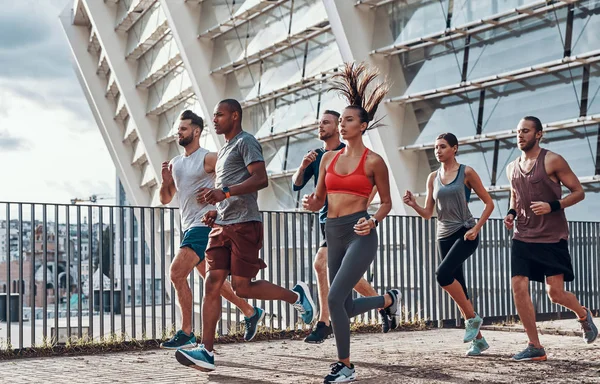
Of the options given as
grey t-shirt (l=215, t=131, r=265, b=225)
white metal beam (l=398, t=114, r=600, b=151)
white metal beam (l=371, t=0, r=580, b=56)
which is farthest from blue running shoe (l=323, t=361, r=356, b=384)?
white metal beam (l=371, t=0, r=580, b=56)

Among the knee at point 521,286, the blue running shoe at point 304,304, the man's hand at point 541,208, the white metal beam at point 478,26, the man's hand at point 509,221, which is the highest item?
the white metal beam at point 478,26

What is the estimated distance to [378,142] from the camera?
85.8ft

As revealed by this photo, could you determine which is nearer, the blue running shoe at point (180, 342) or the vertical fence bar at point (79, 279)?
the blue running shoe at point (180, 342)

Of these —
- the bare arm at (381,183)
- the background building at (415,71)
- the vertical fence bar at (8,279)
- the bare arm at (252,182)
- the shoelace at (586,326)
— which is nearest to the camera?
the bare arm at (381,183)

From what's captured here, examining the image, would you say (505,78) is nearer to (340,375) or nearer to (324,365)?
(324,365)

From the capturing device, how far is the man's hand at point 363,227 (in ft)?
18.3

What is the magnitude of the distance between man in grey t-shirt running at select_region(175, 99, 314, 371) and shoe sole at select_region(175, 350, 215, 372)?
19cm

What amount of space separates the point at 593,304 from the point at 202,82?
23.7 meters

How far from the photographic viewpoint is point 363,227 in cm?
558

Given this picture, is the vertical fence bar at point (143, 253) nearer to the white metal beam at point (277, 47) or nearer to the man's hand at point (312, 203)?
the man's hand at point (312, 203)

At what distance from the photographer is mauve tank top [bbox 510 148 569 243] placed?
22.5 ft

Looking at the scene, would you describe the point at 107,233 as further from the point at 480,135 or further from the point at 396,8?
the point at 396,8

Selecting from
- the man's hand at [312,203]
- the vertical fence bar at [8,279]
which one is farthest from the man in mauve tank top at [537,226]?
the vertical fence bar at [8,279]

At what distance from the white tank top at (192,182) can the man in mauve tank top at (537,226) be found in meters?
2.43
